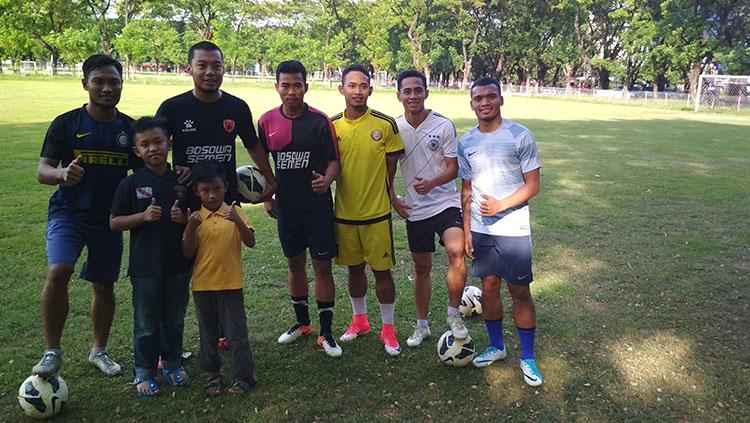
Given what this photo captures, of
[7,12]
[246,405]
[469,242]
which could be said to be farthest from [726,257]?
[7,12]

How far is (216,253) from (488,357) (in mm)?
2121

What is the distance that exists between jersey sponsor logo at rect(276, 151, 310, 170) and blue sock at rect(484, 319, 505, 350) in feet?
6.03

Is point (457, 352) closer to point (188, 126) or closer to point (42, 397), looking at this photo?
point (188, 126)

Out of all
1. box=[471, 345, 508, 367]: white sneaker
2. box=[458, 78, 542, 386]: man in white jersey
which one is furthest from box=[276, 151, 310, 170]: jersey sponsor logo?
box=[471, 345, 508, 367]: white sneaker

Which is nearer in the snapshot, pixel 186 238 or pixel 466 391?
pixel 186 238

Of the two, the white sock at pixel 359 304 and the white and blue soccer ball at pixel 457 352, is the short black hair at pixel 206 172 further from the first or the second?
the white and blue soccer ball at pixel 457 352

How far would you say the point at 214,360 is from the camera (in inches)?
151

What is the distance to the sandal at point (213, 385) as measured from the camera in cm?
377

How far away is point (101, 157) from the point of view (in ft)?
12.3

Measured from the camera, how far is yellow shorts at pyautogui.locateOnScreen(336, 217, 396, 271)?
14.6 ft

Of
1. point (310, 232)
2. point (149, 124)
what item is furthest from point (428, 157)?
point (149, 124)

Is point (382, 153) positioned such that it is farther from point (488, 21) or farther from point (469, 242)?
point (488, 21)

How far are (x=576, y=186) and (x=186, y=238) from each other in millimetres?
9165

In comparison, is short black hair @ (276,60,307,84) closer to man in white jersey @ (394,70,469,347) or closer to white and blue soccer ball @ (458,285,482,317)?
man in white jersey @ (394,70,469,347)
